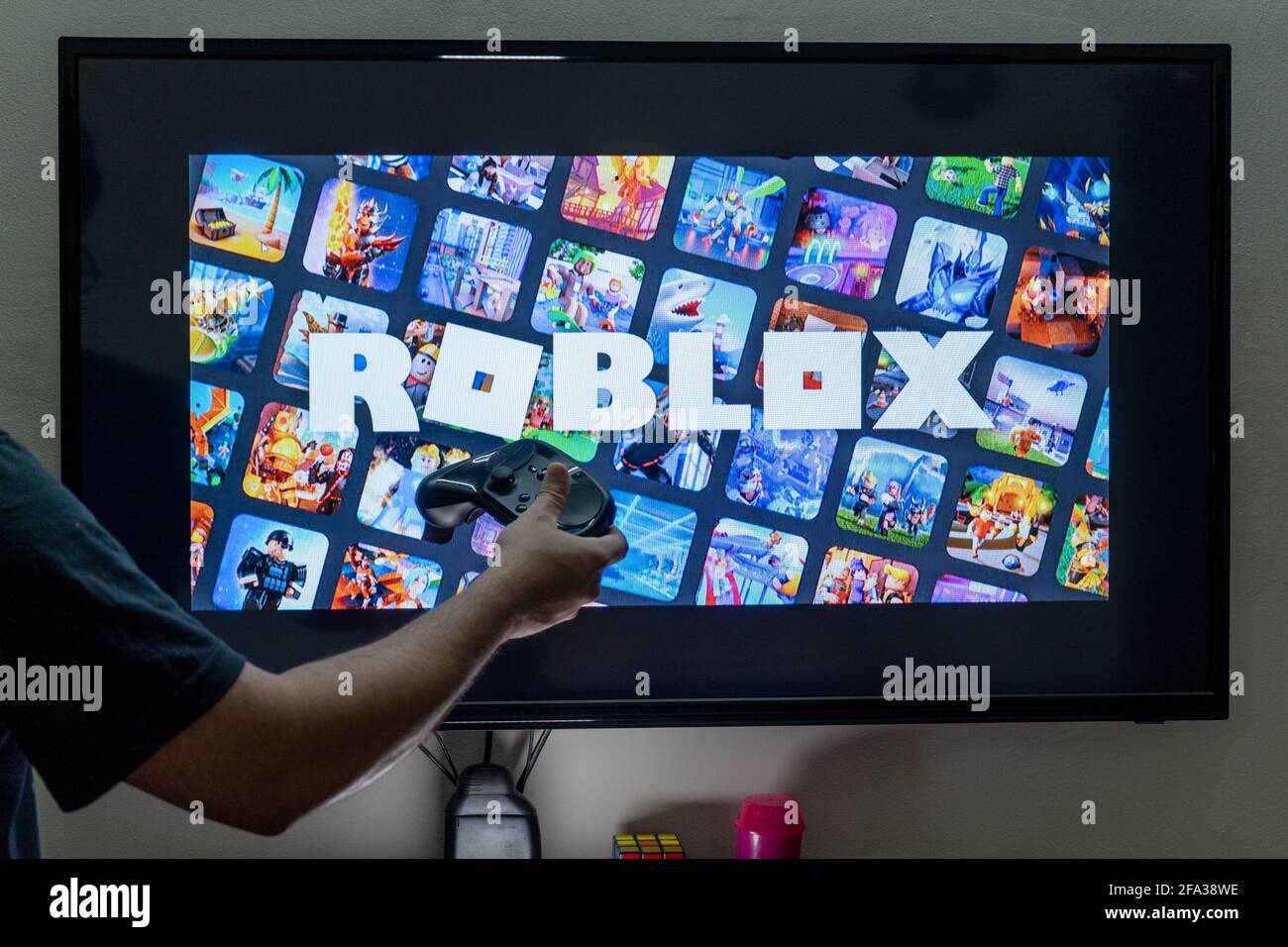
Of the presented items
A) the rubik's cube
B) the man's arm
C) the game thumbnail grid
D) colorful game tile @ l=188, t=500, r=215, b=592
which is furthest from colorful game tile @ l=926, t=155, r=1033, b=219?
colorful game tile @ l=188, t=500, r=215, b=592

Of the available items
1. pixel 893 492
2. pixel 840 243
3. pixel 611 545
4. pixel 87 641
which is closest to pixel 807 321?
pixel 840 243

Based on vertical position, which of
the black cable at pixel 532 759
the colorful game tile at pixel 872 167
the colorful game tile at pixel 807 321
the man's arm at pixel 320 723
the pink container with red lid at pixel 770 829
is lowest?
the pink container with red lid at pixel 770 829

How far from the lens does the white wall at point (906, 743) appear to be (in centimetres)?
117

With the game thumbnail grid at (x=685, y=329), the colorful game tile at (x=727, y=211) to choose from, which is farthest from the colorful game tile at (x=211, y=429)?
the colorful game tile at (x=727, y=211)

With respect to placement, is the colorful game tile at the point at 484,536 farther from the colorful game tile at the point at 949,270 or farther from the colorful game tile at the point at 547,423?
the colorful game tile at the point at 949,270

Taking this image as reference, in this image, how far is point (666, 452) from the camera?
3.75 feet

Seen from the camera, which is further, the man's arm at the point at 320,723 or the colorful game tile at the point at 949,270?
the colorful game tile at the point at 949,270

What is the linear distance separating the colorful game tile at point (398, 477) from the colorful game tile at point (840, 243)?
1.44ft

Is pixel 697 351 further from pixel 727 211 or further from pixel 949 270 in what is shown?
pixel 949 270

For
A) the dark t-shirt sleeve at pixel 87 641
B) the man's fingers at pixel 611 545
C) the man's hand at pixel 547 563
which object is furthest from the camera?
the man's fingers at pixel 611 545

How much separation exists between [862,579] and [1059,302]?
39cm
